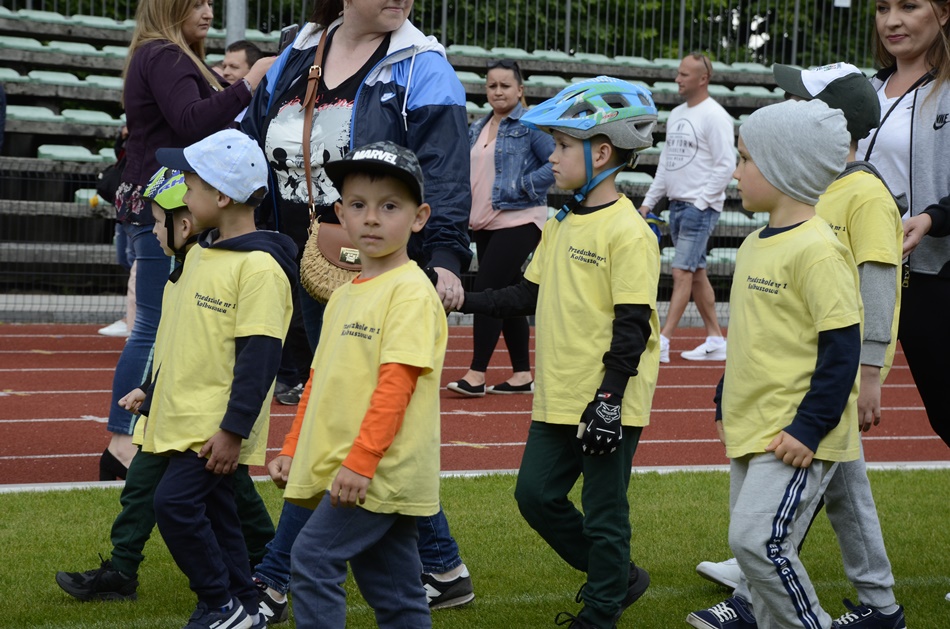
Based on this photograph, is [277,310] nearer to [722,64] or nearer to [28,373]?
[28,373]

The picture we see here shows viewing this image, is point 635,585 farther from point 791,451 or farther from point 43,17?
point 43,17

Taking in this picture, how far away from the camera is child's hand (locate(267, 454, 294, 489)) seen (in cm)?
349

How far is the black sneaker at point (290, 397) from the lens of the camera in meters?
8.34

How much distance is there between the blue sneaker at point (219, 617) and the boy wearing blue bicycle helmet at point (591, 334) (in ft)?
3.20

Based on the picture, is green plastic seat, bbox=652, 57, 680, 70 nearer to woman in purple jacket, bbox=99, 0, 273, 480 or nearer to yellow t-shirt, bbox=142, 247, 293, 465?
woman in purple jacket, bbox=99, 0, 273, 480

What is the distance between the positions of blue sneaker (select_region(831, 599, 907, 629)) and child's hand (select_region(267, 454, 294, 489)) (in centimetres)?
187

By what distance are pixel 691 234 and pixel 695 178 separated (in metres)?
0.49

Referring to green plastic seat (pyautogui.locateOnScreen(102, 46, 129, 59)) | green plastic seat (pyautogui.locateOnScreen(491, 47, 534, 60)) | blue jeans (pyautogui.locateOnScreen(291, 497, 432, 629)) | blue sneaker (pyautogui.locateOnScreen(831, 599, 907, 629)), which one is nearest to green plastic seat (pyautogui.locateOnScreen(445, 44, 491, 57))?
green plastic seat (pyautogui.locateOnScreen(491, 47, 534, 60))

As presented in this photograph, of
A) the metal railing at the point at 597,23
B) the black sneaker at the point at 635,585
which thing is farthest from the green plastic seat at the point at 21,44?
the black sneaker at the point at 635,585

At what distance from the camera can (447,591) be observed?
→ 14.5ft

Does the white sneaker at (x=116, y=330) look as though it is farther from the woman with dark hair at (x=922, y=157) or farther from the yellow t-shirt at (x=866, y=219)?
the yellow t-shirt at (x=866, y=219)

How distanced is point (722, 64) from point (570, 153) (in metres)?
18.3

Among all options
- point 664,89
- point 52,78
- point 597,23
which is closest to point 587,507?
point 52,78

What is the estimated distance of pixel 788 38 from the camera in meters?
24.0
